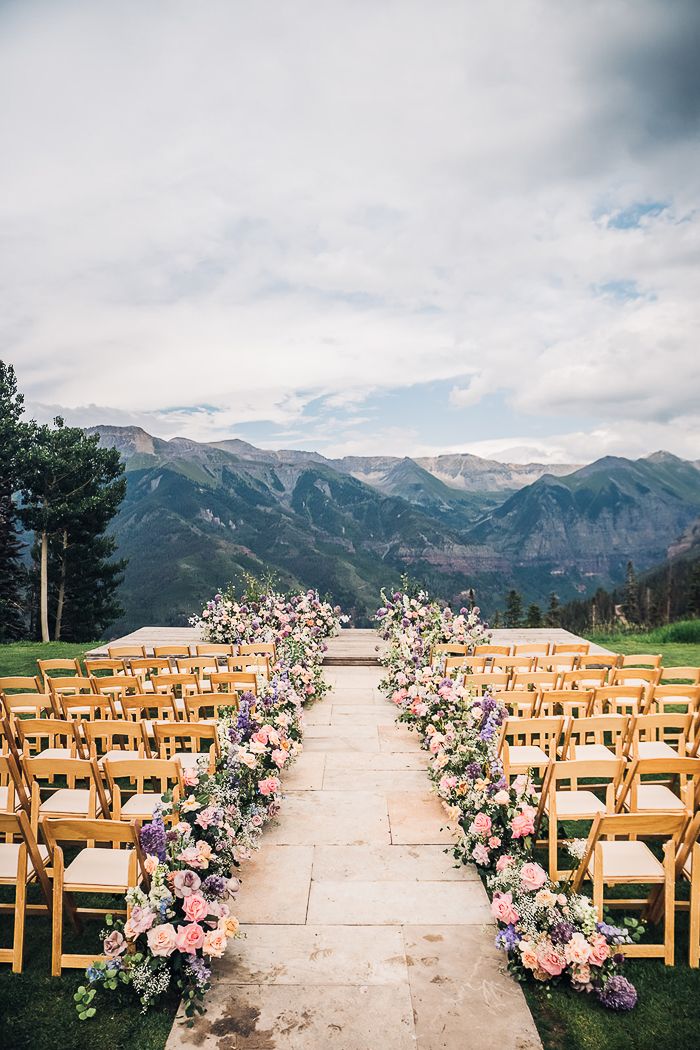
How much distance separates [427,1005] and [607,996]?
0.89 m

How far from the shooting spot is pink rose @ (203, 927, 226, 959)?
319cm

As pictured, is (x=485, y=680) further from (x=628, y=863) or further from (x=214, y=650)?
(x=214, y=650)

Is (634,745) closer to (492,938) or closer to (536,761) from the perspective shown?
(536,761)

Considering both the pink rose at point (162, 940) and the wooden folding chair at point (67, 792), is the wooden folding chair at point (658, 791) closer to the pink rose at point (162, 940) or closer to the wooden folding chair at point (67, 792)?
the pink rose at point (162, 940)

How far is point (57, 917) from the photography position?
3.38 metres

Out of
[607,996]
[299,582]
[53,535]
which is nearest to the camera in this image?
[607,996]

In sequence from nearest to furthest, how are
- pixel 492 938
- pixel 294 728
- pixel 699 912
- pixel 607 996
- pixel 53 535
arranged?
1. pixel 607 996
2. pixel 699 912
3. pixel 492 938
4. pixel 294 728
5. pixel 53 535

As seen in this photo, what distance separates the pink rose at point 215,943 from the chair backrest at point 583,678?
14.8 ft

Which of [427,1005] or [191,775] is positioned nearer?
[427,1005]

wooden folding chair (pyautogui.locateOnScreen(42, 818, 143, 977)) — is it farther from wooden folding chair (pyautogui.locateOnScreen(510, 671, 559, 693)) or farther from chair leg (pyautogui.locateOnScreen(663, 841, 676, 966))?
wooden folding chair (pyautogui.locateOnScreen(510, 671, 559, 693))

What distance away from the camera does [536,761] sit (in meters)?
5.34

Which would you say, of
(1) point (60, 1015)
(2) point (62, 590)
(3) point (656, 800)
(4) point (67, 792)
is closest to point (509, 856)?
(3) point (656, 800)

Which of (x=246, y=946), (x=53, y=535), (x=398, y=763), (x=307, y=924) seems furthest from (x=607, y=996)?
(x=53, y=535)

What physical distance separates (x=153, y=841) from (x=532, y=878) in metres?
2.03
